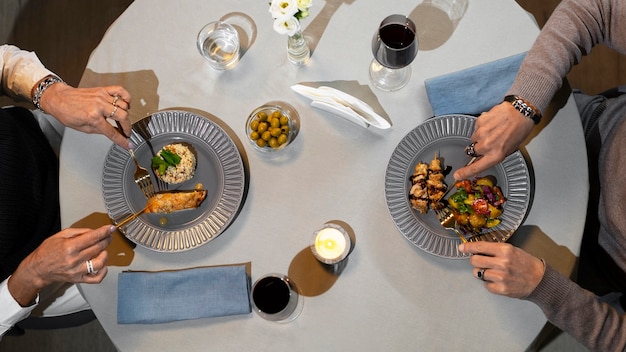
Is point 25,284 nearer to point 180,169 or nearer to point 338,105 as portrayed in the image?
point 180,169

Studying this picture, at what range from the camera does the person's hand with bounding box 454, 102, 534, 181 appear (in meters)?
1.21

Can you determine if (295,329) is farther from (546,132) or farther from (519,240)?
(546,132)

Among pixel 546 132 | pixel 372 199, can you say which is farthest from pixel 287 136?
pixel 546 132

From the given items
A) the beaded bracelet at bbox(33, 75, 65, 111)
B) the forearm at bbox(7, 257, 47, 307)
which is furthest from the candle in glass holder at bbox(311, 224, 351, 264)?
the beaded bracelet at bbox(33, 75, 65, 111)

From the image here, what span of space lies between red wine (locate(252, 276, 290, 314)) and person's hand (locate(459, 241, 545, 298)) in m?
0.44

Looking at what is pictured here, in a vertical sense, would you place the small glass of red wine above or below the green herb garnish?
below

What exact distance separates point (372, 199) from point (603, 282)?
0.82m

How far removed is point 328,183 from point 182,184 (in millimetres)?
389

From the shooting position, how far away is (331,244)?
50.4 inches

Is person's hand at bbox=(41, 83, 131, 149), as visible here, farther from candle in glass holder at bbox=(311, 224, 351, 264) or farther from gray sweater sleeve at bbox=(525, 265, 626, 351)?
gray sweater sleeve at bbox=(525, 265, 626, 351)

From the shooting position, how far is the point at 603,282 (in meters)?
1.56


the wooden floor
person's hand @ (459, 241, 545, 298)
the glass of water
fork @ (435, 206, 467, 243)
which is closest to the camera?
person's hand @ (459, 241, 545, 298)

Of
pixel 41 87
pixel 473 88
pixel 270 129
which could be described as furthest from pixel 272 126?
pixel 41 87

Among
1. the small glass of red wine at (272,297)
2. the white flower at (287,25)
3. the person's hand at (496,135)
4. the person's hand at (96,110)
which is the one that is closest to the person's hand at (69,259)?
the person's hand at (96,110)
